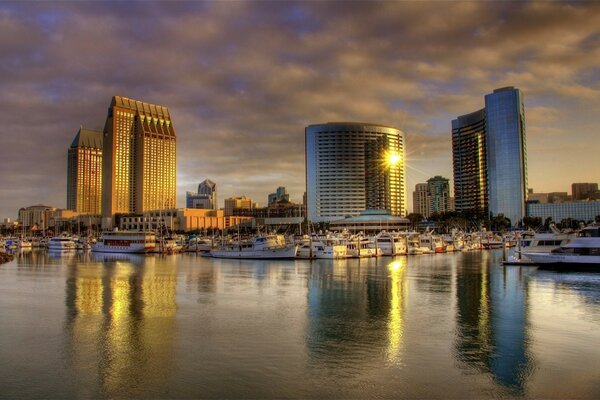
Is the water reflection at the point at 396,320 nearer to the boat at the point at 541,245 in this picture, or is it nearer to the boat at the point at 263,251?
the boat at the point at 541,245

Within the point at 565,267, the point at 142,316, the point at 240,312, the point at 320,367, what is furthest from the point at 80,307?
the point at 565,267

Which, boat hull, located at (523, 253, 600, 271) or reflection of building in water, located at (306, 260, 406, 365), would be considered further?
boat hull, located at (523, 253, 600, 271)

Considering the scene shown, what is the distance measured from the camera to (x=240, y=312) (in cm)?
4012

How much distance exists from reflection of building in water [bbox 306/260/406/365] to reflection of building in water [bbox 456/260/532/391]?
4099mm

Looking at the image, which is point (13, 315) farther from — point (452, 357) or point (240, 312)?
point (452, 357)

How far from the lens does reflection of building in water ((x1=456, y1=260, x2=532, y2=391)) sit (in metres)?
24.9

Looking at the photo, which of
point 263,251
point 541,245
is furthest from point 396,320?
point 263,251

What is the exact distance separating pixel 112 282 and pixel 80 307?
20.8 m

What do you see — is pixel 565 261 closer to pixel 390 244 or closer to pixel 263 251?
pixel 390 244

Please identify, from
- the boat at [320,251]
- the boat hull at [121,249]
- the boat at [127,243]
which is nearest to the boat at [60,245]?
the boat hull at [121,249]

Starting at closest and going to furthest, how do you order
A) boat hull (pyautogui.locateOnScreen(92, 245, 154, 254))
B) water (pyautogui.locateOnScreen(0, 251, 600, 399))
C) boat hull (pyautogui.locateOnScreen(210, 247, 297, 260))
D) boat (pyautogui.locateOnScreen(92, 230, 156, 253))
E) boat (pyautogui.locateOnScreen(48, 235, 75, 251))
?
water (pyautogui.locateOnScreen(0, 251, 600, 399)), boat hull (pyautogui.locateOnScreen(210, 247, 297, 260)), boat hull (pyautogui.locateOnScreen(92, 245, 154, 254)), boat (pyautogui.locateOnScreen(92, 230, 156, 253)), boat (pyautogui.locateOnScreen(48, 235, 75, 251))

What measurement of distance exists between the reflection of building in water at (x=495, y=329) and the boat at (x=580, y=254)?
678 inches

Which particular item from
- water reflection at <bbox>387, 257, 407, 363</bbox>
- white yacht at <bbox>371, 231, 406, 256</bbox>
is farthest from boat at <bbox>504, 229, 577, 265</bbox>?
white yacht at <bbox>371, 231, 406, 256</bbox>

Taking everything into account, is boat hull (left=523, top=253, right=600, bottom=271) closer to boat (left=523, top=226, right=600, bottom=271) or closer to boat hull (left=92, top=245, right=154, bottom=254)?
boat (left=523, top=226, right=600, bottom=271)
